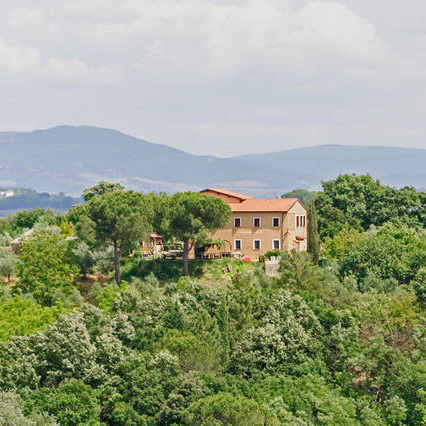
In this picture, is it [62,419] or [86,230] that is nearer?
[62,419]

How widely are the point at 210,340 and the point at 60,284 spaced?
2204 centimetres

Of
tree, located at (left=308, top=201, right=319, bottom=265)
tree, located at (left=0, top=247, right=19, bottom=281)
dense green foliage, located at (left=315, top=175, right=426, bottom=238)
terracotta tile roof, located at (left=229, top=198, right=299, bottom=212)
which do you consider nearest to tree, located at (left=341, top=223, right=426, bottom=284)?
tree, located at (left=308, top=201, right=319, bottom=265)

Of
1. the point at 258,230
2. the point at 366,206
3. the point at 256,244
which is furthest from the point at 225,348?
the point at 366,206

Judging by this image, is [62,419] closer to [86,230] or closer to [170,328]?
[170,328]

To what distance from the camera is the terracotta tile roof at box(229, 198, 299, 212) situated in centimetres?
7225

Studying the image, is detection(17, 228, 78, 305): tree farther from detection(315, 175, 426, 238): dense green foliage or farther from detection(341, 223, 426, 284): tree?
detection(315, 175, 426, 238): dense green foliage

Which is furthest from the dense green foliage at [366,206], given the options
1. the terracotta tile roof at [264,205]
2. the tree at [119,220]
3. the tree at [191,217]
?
the tree at [119,220]

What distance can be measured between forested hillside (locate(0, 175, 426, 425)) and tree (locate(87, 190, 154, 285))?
13.6ft

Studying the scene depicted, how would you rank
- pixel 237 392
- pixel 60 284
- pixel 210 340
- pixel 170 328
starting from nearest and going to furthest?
pixel 237 392, pixel 210 340, pixel 170 328, pixel 60 284

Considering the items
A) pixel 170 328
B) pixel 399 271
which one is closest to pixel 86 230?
pixel 170 328

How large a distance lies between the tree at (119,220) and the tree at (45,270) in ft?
12.8

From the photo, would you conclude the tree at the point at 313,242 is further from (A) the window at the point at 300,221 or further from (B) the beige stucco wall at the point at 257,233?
(A) the window at the point at 300,221

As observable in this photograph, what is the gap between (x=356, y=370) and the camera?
40.1m

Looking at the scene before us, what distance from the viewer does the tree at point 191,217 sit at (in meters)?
64.1
